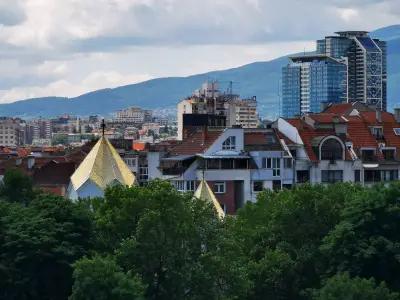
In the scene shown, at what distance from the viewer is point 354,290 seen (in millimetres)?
65125

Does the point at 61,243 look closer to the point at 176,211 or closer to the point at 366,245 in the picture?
the point at 176,211

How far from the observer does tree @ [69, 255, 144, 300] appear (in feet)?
200

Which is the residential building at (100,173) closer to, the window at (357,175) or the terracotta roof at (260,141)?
the terracotta roof at (260,141)

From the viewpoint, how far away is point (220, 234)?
6731 centimetres

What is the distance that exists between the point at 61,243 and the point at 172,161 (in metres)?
38.0

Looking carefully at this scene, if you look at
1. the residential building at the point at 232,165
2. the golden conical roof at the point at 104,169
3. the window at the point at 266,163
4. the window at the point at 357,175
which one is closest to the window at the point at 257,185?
the residential building at the point at 232,165

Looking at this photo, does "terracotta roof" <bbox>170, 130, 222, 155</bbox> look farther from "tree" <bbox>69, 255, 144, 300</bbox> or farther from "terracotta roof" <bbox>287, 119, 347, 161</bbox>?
"tree" <bbox>69, 255, 144, 300</bbox>

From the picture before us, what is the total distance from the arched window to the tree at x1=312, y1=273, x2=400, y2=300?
3994 cm

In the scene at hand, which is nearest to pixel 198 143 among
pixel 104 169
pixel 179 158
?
pixel 179 158

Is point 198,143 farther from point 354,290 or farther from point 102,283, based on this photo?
point 102,283

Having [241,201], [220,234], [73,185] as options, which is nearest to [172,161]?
[241,201]

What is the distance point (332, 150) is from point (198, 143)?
789 cm

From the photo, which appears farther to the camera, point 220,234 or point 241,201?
point 241,201

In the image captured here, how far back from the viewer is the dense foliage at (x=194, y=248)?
64812 mm
